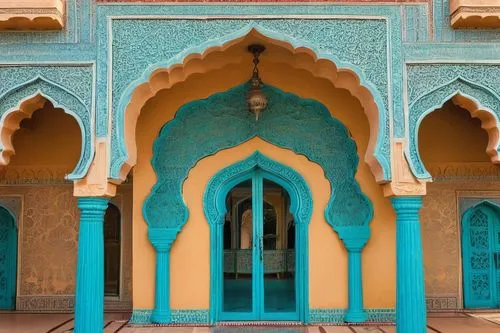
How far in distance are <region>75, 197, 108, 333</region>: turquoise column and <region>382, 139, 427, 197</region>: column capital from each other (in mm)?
2758

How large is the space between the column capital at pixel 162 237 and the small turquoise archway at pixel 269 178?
435 mm

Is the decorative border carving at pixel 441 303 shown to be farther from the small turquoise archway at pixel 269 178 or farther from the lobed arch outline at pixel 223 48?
the lobed arch outline at pixel 223 48

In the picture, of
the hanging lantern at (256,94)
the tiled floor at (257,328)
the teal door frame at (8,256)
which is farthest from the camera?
the teal door frame at (8,256)

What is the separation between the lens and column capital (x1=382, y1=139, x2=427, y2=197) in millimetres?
5223

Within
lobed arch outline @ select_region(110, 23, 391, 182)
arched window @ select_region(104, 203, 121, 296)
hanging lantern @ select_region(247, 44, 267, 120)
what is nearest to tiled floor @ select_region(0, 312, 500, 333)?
arched window @ select_region(104, 203, 121, 296)

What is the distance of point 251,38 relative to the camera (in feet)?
18.5

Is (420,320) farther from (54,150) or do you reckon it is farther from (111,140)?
(54,150)

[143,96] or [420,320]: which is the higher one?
[143,96]

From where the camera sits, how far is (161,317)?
20.3ft

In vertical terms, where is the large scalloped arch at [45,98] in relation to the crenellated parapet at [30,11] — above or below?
below

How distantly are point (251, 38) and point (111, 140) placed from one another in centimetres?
174

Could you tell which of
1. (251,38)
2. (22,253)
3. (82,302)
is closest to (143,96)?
(251,38)

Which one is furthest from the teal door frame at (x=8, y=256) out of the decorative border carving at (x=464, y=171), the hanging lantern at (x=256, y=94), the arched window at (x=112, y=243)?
the decorative border carving at (x=464, y=171)

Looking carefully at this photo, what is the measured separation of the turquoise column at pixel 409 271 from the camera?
512 centimetres
